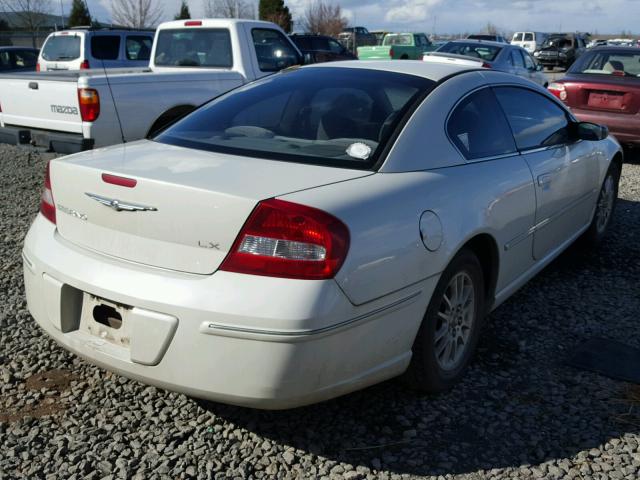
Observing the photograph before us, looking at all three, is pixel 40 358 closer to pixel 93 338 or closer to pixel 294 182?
pixel 93 338

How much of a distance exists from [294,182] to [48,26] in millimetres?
38345

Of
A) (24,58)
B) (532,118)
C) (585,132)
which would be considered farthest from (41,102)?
(24,58)

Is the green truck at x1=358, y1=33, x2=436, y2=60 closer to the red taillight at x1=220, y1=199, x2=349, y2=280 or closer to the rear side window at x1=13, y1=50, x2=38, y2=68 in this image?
the rear side window at x1=13, y1=50, x2=38, y2=68

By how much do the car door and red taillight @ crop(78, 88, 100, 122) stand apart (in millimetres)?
4103

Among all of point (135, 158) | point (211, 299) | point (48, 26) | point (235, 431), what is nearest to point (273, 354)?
point (211, 299)

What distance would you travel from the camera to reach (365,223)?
2.53 m

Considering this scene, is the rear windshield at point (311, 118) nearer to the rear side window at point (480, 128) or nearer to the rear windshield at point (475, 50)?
the rear side window at point (480, 128)

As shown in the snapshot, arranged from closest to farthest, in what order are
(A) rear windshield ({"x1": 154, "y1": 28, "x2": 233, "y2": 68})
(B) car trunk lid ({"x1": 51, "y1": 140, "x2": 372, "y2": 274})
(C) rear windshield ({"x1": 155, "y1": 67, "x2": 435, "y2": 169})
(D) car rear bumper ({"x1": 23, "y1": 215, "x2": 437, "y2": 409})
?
(D) car rear bumper ({"x1": 23, "y1": 215, "x2": 437, "y2": 409}) < (B) car trunk lid ({"x1": 51, "y1": 140, "x2": 372, "y2": 274}) < (C) rear windshield ({"x1": 155, "y1": 67, "x2": 435, "y2": 169}) < (A) rear windshield ({"x1": 154, "y1": 28, "x2": 233, "y2": 68})

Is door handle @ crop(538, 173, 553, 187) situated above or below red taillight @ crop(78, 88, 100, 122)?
below

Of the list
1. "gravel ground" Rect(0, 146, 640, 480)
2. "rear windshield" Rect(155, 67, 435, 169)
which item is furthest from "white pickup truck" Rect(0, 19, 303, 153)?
"gravel ground" Rect(0, 146, 640, 480)

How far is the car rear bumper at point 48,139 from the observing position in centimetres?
652

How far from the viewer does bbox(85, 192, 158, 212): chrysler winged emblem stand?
2562 millimetres

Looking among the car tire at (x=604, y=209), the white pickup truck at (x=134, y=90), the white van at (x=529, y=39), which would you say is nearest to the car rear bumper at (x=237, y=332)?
the car tire at (x=604, y=209)

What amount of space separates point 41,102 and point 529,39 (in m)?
38.6
